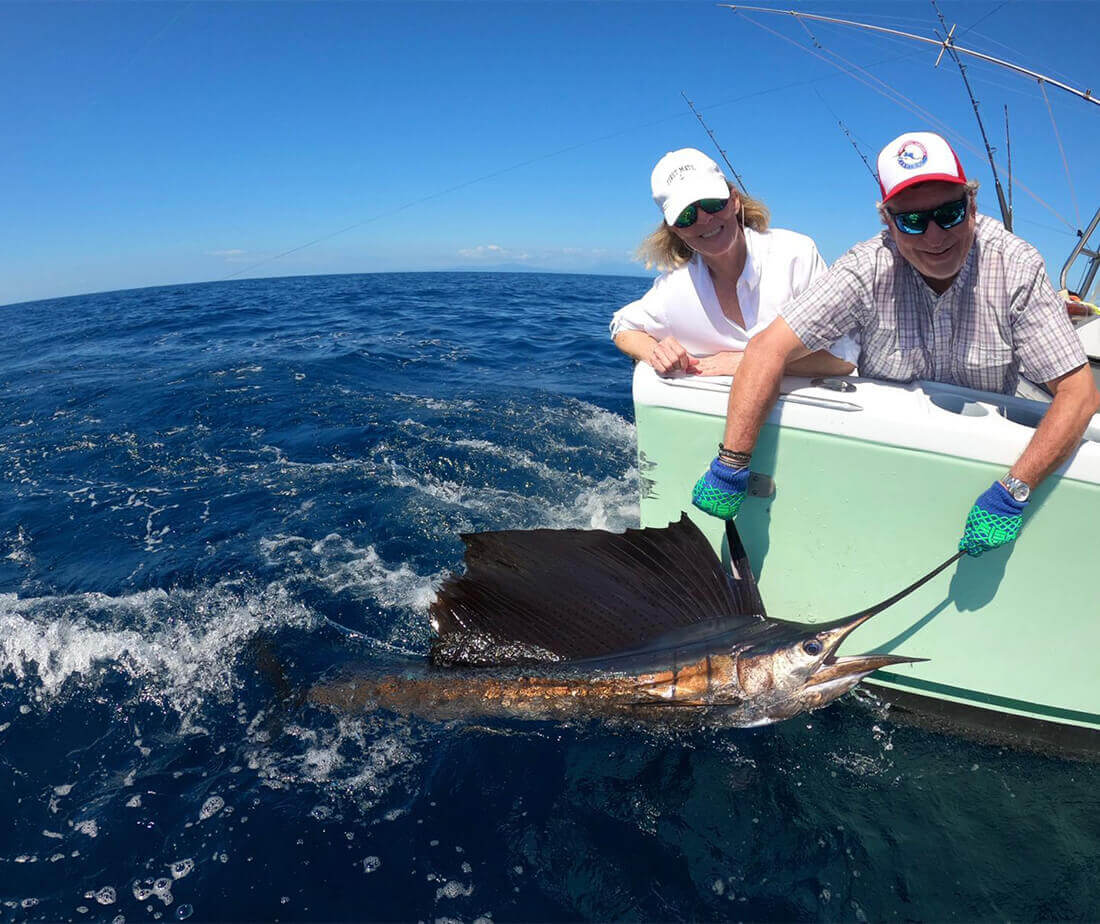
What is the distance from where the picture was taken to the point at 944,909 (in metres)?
1.54

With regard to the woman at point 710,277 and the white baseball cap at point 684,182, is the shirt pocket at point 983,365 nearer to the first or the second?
the woman at point 710,277

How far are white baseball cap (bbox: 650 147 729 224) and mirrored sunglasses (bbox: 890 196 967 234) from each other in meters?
0.49

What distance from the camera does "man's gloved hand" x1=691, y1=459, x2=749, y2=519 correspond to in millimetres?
1802

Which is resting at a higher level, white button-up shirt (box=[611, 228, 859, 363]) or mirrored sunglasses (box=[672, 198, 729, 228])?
mirrored sunglasses (box=[672, 198, 729, 228])

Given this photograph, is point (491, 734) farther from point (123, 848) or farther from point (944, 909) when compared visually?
point (944, 909)

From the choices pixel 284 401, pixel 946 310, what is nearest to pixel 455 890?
pixel 946 310

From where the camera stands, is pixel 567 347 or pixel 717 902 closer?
pixel 717 902

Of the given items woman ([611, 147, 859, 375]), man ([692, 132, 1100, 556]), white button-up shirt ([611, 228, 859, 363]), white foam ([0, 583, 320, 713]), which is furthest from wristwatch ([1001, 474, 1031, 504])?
white foam ([0, 583, 320, 713])

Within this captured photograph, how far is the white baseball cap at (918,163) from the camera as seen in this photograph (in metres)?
1.46

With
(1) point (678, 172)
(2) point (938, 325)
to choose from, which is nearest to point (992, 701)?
(2) point (938, 325)

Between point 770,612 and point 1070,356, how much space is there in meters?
1.01

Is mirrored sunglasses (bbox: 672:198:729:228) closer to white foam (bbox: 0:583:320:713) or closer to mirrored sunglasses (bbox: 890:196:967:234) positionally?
mirrored sunglasses (bbox: 890:196:967:234)

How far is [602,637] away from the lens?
199cm

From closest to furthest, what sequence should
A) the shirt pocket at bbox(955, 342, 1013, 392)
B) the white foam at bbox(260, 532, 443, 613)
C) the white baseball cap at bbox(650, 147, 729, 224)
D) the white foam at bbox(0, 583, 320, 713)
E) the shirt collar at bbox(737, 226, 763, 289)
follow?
the shirt pocket at bbox(955, 342, 1013, 392) < the white baseball cap at bbox(650, 147, 729, 224) < the shirt collar at bbox(737, 226, 763, 289) < the white foam at bbox(0, 583, 320, 713) < the white foam at bbox(260, 532, 443, 613)
